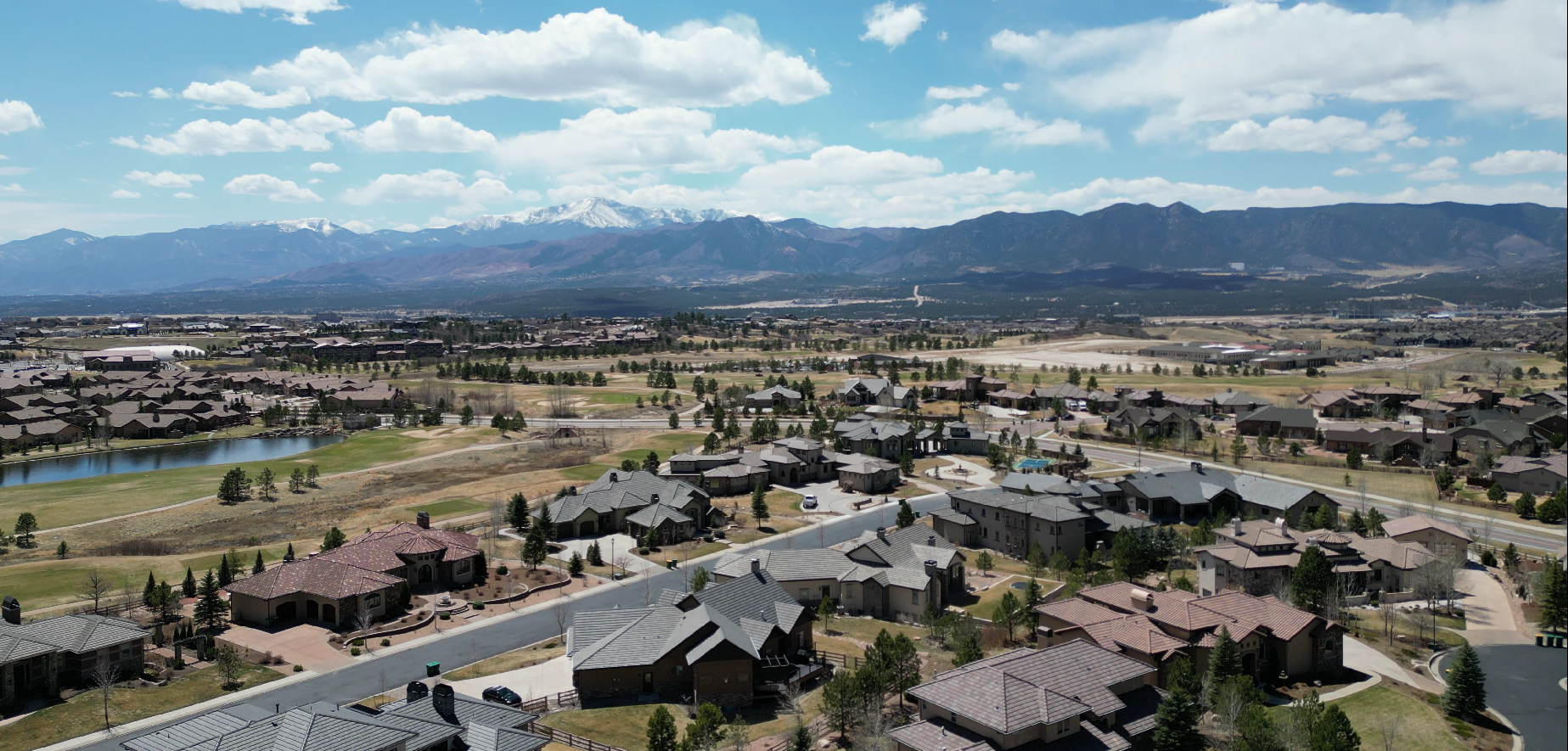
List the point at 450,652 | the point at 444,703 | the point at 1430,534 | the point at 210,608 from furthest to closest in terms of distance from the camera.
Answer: the point at 1430,534 → the point at 210,608 → the point at 450,652 → the point at 444,703

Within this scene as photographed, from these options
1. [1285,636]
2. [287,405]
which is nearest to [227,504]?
[287,405]

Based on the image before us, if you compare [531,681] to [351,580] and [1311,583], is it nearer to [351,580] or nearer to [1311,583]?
[351,580]

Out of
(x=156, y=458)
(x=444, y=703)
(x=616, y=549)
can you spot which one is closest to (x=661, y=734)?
(x=444, y=703)

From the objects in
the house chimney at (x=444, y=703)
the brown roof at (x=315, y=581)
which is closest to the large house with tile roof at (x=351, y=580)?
the brown roof at (x=315, y=581)

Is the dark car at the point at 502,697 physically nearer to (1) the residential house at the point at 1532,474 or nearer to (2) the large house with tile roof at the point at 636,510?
(2) the large house with tile roof at the point at 636,510

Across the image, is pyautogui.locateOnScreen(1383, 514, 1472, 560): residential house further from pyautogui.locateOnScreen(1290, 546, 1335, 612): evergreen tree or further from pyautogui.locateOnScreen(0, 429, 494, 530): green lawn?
pyautogui.locateOnScreen(0, 429, 494, 530): green lawn

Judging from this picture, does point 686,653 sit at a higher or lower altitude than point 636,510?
higher
